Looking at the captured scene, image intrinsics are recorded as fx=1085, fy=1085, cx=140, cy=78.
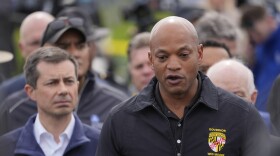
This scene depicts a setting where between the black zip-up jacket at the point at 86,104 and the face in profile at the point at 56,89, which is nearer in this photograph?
the face in profile at the point at 56,89

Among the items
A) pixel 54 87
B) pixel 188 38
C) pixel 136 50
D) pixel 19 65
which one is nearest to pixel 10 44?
pixel 19 65

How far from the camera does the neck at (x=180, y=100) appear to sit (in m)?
6.56

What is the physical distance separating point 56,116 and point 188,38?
176cm

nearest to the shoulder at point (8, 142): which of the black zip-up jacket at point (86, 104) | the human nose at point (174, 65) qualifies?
the black zip-up jacket at point (86, 104)

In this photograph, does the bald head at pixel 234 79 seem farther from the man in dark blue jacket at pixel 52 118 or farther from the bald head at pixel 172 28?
the bald head at pixel 172 28

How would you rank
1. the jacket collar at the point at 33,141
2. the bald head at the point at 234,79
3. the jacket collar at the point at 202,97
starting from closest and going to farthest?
the jacket collar at the point at 202,97, the jacket collar at the point at 33,141, the bald head at the point at 234,79

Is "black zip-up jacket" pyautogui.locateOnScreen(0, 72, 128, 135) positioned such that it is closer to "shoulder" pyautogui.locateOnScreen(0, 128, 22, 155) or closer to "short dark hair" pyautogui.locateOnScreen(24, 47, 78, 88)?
"short dark hair" pyautogui.locateOnScreen(24, 47, 78, 88)

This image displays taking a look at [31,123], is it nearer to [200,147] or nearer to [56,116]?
[56,116]

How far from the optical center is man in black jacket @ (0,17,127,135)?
9.00 metres

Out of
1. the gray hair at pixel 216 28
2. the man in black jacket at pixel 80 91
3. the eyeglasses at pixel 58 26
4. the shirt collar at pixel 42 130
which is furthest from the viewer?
the gray hair at pixel 216 28

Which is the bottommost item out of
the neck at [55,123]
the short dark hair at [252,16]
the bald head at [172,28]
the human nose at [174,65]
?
the neck at [55,123]

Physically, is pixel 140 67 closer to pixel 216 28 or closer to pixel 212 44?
pixel 216 28

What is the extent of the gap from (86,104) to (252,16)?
4131mm

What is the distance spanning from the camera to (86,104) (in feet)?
30.0
